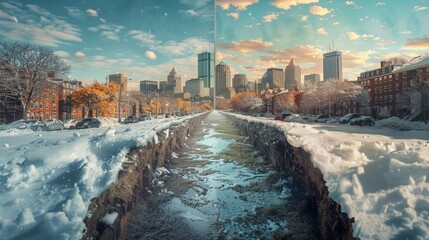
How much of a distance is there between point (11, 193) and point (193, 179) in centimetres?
818

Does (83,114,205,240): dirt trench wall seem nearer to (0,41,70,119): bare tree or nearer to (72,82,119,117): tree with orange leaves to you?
(0,41,70,119): bare tree

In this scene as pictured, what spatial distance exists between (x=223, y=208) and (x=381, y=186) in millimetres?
4943

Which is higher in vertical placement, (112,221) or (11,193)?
(11,193)

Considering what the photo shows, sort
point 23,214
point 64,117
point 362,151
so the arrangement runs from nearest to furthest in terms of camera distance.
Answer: point 23,214
point 362,151
point 64,117

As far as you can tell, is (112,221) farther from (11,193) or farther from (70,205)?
(11,193)

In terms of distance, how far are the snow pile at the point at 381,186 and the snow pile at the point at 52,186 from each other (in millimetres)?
4711

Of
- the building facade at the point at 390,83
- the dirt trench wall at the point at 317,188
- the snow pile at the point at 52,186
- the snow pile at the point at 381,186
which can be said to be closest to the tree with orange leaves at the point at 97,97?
the dirt trench wall at the point at 317,188

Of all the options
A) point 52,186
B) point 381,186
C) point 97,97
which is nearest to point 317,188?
point 381,186

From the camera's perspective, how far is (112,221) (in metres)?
5.71

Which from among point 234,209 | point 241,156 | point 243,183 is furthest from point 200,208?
point 241,156

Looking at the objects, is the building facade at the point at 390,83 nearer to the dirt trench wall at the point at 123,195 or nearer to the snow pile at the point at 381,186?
the snow pile at the point at 381,186

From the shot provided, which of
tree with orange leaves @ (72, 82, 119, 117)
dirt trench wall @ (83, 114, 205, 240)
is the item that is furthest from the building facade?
tree with orange leaves @ (72, 82, 119, 117)

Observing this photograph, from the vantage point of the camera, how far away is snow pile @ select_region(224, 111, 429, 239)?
13.2 feet

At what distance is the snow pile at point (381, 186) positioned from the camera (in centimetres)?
402
